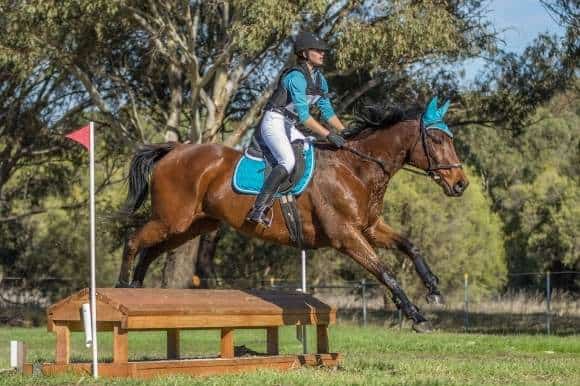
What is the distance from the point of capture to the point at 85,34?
78.6 ft

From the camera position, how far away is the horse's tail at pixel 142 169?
1025cm

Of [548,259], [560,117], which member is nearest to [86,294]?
[548,259]

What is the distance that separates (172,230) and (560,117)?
4409cm

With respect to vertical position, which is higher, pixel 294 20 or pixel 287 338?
pixel 294 20

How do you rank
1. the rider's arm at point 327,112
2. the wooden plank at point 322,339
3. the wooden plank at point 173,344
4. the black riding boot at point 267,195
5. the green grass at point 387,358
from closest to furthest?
the green grass at point 387,358 < the black riding boot at point 267,195 < the rider's arm at point 327,112 < the wooden plank at point 173,344 < the wooden plank at point 322,339

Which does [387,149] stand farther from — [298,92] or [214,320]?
[214,320]

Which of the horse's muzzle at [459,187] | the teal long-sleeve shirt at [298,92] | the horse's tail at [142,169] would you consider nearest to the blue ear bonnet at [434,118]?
the horse's muzzle at [459,187]

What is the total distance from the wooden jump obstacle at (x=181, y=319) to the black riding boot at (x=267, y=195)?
768mm

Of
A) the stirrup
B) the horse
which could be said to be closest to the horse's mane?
the horse

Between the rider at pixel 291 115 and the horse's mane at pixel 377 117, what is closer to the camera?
the rider at pixel 291 115

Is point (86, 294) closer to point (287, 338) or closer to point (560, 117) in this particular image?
point (287, 338)

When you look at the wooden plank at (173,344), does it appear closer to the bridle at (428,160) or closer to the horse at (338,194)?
the horse at (338,194)

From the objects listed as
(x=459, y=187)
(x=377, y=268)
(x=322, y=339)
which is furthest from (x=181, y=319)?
(x=459, y=187)

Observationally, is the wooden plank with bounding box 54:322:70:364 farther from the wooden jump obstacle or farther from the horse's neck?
the horse's neck
